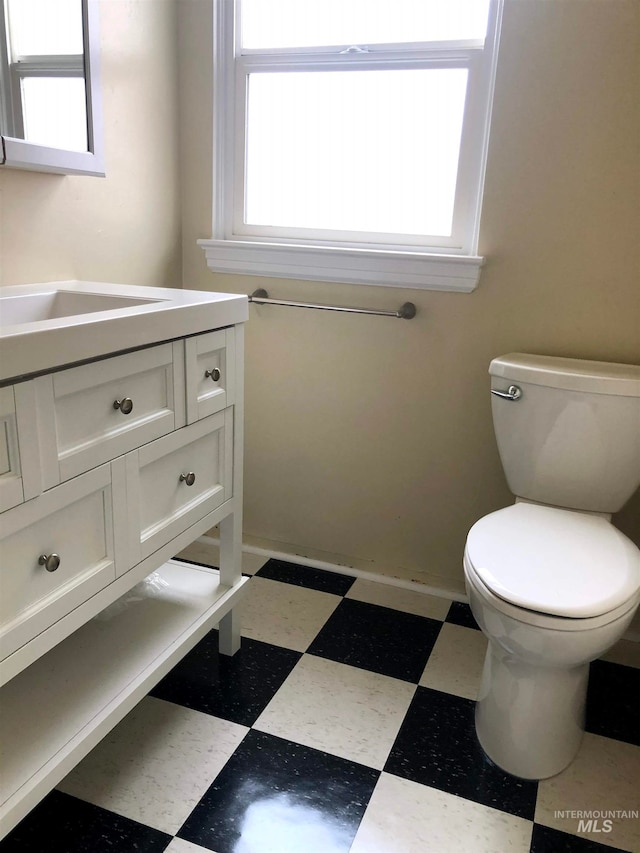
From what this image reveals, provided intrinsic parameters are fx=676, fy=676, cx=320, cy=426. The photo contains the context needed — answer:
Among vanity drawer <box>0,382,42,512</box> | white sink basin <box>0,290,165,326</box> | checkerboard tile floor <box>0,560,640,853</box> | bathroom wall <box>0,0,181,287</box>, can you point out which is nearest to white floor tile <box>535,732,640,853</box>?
checkerboard tile floor <box>0,560,640,853</box>

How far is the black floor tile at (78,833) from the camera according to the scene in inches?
46.7

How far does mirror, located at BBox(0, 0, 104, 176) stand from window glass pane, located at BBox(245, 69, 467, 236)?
0.55 m

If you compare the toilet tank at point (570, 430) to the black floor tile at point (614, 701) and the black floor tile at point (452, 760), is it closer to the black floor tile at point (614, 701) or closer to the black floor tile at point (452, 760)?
the black floor tile at point (614, 701)

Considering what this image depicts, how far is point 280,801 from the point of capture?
1302mm

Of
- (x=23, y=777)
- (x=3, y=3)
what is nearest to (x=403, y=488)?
(x=23, y=777)

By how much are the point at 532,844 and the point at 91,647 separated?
3.01ft

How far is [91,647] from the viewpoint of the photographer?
1.36 metres

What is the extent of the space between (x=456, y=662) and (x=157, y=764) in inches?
30.4

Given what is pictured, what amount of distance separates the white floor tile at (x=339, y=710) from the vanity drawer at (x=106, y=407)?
0.72 metres

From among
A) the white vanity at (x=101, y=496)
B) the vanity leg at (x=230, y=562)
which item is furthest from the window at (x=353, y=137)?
the vanity leg at (x=230, y=562)

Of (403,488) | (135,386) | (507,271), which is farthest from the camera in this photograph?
(403,488)

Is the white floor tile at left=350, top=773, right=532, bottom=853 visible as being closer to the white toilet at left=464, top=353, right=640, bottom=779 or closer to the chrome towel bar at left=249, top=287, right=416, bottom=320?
the white toilet at left=464, top=353, right=640, bottom=779

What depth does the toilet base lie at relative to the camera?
1.38 m

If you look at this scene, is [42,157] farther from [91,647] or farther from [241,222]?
[91,647]
